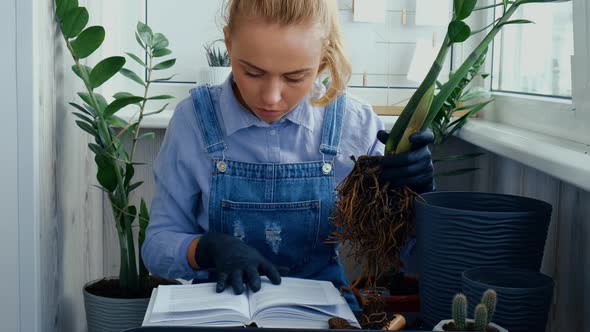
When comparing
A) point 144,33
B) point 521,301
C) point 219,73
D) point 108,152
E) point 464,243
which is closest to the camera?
point 521,301

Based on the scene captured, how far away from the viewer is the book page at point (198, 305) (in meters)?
1.11

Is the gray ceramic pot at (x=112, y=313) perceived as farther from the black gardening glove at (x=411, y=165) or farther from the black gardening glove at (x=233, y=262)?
the black gardening glove at (x=411, y=165)

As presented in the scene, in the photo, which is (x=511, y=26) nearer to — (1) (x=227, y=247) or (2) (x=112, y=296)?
(1) (x=227, y=247)

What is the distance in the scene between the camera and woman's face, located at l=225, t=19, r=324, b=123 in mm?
1333

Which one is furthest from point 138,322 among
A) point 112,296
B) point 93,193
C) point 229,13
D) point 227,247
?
point 229,13

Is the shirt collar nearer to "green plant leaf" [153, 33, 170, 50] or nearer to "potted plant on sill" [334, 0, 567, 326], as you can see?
"potted plant on sill" [334, 0, 567, 326]

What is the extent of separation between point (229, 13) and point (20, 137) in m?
0.55

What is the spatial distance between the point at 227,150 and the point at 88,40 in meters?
0.52

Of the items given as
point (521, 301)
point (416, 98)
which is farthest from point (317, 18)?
point (521, 301)

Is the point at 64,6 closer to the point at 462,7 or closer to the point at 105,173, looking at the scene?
the point at 105,173

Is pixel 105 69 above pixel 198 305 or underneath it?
above

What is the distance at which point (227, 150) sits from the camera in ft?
5.35

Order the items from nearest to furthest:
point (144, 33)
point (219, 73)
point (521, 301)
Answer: point (521, 301) → point (144, 33) → point (219, 73)

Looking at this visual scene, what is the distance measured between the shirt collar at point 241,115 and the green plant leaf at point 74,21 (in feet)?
1.42
